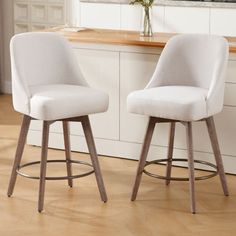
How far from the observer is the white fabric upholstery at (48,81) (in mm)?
3562

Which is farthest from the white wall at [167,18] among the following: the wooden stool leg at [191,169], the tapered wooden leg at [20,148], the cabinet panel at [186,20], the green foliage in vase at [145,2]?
the tapered wooden leg at [20,148]

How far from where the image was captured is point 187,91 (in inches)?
150

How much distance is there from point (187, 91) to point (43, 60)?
2.72 ft

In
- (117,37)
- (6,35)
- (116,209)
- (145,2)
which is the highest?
(145,2)

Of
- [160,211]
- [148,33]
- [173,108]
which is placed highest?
[148,33]

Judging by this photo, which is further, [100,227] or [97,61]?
[97,61]

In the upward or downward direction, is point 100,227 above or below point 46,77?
below

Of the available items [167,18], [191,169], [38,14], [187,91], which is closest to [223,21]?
[167,18]

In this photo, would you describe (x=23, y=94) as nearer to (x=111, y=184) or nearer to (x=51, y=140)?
(x=111, y=184)

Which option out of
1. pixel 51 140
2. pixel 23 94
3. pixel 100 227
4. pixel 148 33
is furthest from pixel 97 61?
pixel 100 227

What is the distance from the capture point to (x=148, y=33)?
183 inches

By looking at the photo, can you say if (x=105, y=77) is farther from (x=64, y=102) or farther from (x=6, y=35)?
(x=6, y=35)

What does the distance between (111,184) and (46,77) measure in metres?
0.75

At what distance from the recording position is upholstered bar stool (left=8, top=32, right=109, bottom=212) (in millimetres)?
3574
